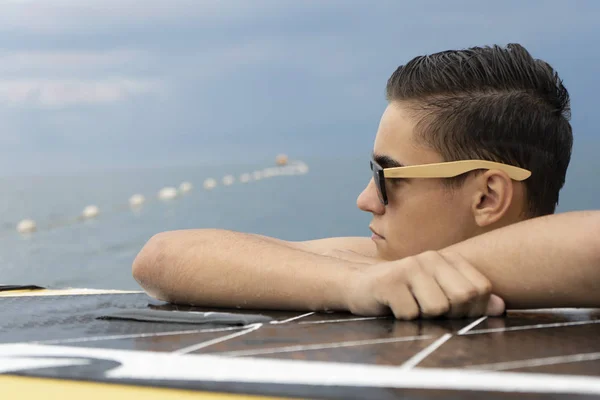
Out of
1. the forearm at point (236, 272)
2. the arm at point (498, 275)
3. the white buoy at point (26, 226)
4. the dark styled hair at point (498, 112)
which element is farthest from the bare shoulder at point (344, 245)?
the white buoy at point (26, 226)

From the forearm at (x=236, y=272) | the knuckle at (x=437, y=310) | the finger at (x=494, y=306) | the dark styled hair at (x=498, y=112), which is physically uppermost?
the dark styled hair at (x=498, y=112)

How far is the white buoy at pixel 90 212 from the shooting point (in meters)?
14.3

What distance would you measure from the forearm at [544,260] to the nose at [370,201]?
315 millimetres

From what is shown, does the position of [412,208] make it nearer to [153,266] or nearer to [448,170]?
[448,170]

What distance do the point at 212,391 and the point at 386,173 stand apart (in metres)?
0.93

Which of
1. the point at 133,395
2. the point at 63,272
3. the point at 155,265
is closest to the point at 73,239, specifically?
the point at 63,272

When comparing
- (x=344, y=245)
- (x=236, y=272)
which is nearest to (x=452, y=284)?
(x=236, y=272)

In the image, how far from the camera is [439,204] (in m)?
1.64

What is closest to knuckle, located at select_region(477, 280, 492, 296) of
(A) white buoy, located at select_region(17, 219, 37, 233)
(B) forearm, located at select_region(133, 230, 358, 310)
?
(B) forearm, located at select_region(133, 230, 358, 310)

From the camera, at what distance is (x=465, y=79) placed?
5.59ft

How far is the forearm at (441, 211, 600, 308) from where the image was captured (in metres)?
1.27

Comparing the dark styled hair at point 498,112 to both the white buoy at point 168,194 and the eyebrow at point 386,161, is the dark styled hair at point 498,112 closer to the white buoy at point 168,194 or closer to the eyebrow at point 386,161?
the eyebrow at point 386,161

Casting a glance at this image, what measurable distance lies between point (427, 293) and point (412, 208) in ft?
1.31

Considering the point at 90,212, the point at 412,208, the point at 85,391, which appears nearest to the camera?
the point at 85,391
